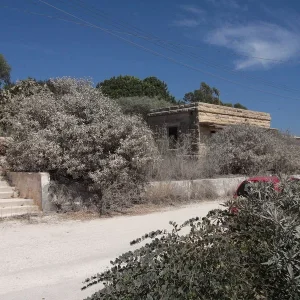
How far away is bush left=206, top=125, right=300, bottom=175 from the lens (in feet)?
54.6

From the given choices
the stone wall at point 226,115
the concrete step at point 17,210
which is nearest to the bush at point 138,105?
the stone wall at point 226,115

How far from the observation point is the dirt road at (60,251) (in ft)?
15.6

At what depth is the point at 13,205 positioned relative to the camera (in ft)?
31.4

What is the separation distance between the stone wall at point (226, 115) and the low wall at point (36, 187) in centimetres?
1135

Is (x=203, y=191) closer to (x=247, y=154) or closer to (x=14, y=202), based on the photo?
(x=247, y=154)

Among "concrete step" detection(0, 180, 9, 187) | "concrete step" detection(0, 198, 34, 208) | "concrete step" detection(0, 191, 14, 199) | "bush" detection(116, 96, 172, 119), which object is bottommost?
"concrete step" detection(0, 198, 34, 208)

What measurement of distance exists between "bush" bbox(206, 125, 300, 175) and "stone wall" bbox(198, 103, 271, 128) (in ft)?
6.58

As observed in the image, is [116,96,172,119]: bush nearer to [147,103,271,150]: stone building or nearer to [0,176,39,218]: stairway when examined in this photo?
[147,103,271,150]: stone building

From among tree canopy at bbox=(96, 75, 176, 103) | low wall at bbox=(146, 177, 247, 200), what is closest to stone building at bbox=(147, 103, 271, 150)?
low wall at bbox=(146, 177, 247, 200)

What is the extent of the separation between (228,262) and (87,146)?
7822 millimetres

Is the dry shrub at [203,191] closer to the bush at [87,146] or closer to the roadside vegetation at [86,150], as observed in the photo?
the roadside vegetation at [86,150]

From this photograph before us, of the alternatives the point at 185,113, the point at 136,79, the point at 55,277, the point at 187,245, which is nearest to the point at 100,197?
the point at 55,277

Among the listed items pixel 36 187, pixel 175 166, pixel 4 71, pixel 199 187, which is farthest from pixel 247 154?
pixel 4 71

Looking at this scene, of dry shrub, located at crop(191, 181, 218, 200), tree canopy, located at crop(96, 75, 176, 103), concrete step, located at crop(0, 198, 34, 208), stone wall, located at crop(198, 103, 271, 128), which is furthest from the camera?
tree canopy, located at crop(96, 75, 176, 103)
